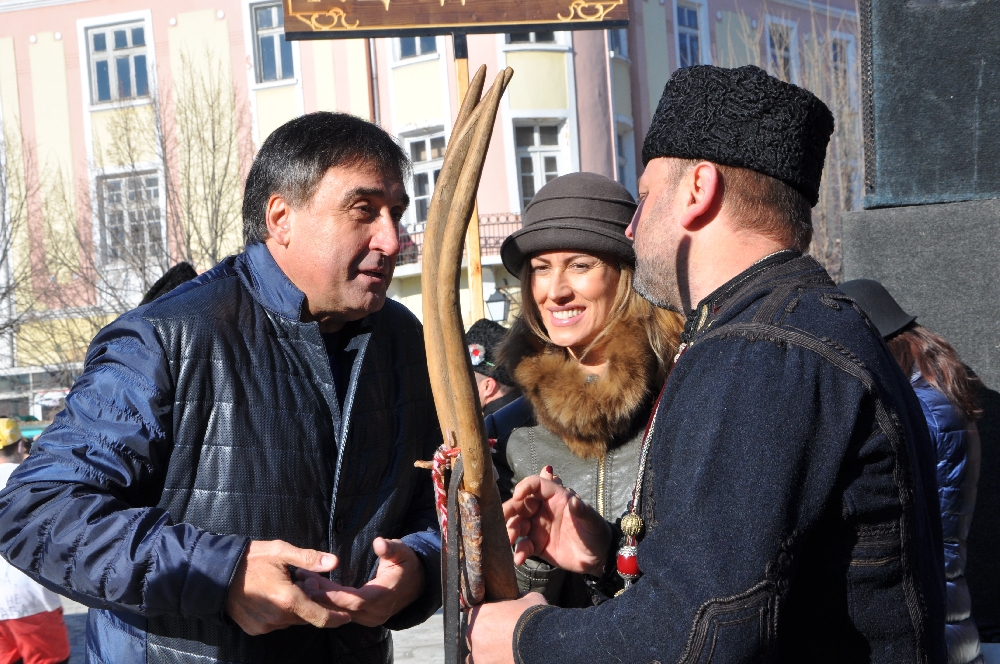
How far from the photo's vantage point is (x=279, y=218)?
8.45 feet

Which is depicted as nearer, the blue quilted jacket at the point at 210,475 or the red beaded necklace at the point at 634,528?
the red beaded necklace at the point at 634,528

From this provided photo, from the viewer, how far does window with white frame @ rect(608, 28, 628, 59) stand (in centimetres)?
2328

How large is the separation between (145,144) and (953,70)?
20455mm

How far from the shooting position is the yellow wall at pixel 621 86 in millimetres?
23438

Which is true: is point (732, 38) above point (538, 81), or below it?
above

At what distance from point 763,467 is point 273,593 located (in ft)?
3.40

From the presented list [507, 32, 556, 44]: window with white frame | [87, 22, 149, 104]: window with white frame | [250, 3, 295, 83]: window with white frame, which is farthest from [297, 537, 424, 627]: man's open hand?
[87, 22, 149, 104]: window with white frame

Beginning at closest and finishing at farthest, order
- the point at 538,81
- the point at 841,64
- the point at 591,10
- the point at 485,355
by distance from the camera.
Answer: the point at 485,355
the point at 591,10
the point at 841,64
the point at 538,81

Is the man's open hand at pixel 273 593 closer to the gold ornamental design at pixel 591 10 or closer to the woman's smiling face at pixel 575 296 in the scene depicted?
the woman's smiling face at pixel 575 296

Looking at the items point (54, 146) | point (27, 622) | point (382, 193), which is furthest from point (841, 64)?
point (382, 193)

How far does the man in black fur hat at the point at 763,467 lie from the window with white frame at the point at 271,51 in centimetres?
2270

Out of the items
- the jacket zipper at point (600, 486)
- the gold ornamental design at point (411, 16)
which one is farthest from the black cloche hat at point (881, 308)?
the gold ornamental design at point (411, 16)

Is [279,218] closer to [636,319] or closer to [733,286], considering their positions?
[636,319]

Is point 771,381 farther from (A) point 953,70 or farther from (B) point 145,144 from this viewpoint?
(B) point 145,144
